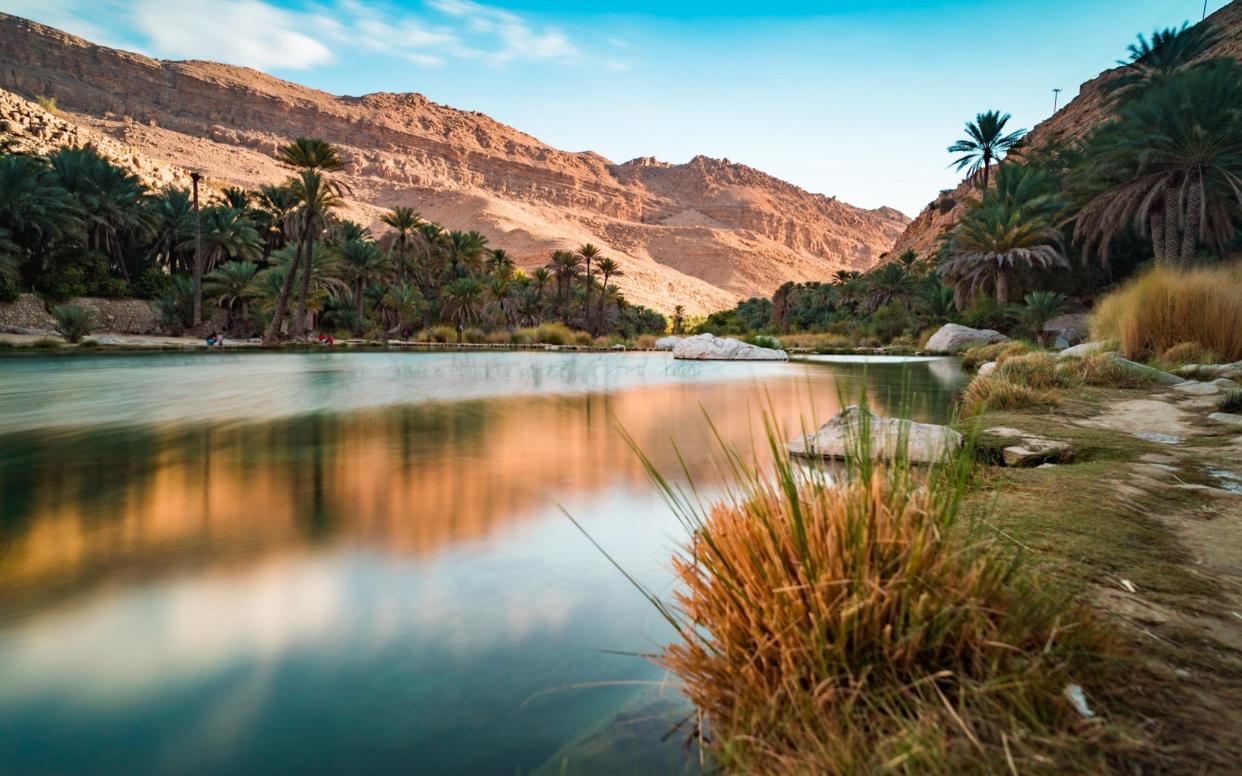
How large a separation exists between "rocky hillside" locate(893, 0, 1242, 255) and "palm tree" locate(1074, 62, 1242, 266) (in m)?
23.5

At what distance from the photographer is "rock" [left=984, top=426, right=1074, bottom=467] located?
13.7 feet

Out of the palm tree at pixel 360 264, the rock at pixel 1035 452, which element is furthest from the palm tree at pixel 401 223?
the rock at pixel 1035 452

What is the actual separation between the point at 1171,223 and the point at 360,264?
45074mm

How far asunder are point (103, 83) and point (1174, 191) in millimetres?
181543

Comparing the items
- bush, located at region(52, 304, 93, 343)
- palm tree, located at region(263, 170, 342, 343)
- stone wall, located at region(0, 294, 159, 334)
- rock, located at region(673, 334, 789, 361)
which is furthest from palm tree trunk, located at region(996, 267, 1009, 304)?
stone wall, located at region(0, 294, 159, 334)

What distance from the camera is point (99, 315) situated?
Result: 3562cm

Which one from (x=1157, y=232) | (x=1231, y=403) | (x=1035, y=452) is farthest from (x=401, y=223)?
(x=1035, y=452)

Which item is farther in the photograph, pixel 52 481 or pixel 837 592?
pixel 52 481

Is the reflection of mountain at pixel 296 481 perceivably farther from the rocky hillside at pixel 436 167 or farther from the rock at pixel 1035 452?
the rocky hillside at pixel 436 167

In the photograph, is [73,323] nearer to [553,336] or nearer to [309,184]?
[309,184]

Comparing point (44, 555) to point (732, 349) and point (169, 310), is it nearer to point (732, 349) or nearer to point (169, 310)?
point (732, 349)

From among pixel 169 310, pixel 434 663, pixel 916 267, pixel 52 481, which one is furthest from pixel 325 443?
pixel 916 267

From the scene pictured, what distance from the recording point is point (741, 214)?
181000 millimetres

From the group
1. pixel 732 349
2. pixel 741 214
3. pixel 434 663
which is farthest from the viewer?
pixel 741 214
